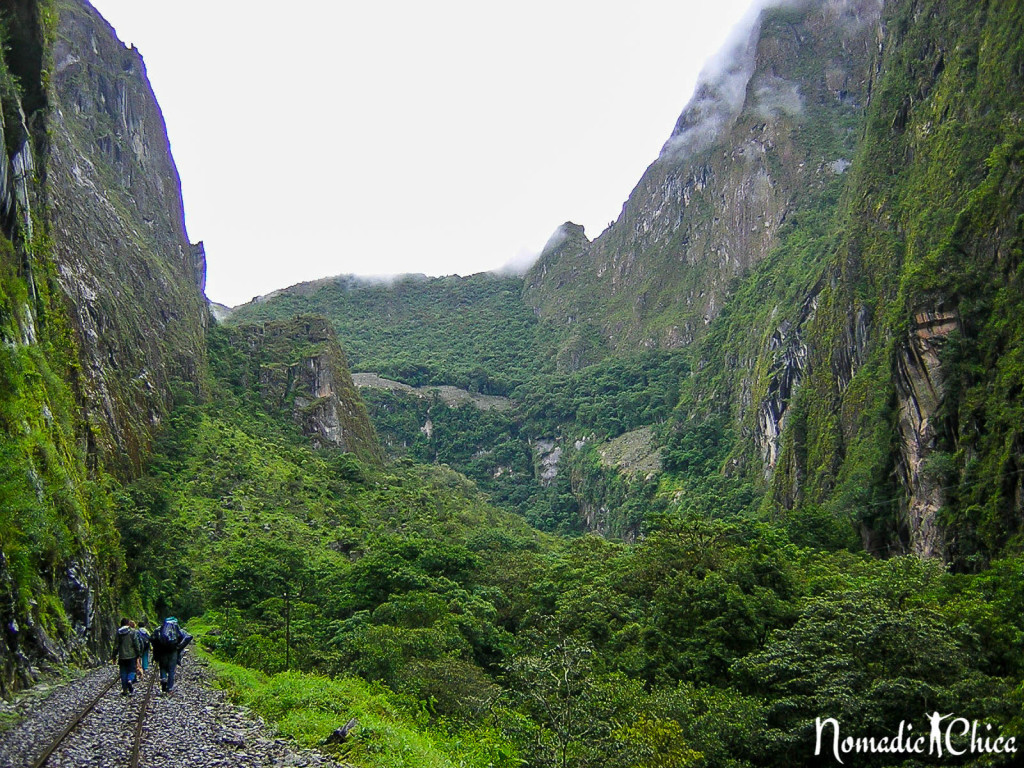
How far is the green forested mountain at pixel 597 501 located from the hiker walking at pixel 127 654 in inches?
84.3

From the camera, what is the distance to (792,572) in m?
30.5

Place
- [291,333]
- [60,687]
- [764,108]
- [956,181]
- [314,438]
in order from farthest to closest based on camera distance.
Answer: [764,108], [291,333], [314,438], [956,181], [60,687]

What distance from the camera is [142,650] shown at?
53.9ft

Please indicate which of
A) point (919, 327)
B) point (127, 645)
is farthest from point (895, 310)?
point (127, 645)

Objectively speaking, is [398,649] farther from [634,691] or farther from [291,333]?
[291,333]

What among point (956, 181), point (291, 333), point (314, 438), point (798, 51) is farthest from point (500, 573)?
point (798, 51)

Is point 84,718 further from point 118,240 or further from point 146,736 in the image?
point 118,240

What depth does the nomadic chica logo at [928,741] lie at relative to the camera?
14727 millimetres

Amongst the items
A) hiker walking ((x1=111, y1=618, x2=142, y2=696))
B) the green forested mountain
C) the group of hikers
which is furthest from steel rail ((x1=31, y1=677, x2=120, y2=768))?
the green forested mountain

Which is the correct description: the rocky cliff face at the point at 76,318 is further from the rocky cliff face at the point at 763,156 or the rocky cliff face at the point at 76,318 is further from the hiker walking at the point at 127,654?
the rocky cliff face at the point at 763,156

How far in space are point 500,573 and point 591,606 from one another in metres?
12.5

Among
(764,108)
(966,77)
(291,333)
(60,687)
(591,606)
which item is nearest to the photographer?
(60,687)

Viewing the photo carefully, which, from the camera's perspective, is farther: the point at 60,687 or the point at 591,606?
the point at 591,606

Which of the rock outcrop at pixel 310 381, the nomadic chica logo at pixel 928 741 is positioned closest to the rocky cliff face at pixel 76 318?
the rock outcrop at pixel 310 381
